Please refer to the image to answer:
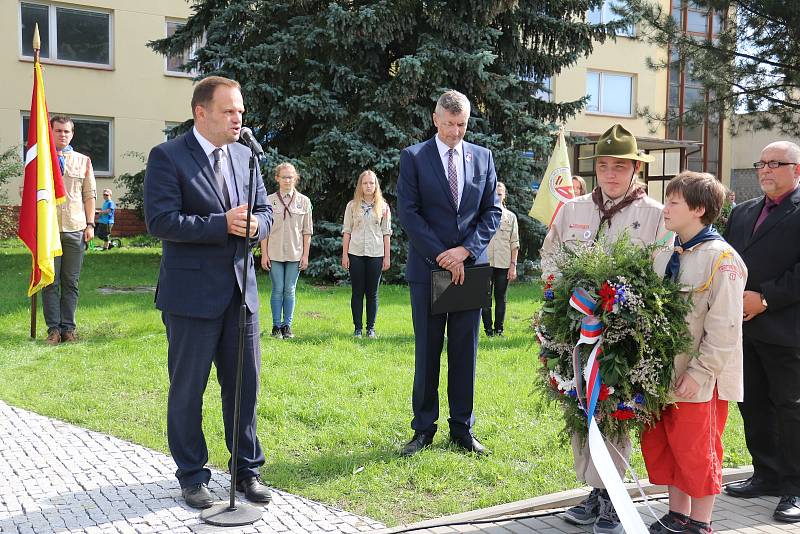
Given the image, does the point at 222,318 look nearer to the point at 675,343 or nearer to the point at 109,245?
the point at 675,343

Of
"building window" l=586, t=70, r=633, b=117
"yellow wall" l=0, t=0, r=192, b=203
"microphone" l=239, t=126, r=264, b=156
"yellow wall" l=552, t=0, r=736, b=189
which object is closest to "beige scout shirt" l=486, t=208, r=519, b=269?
"microphone" l=239, t=126, r=264, b=156

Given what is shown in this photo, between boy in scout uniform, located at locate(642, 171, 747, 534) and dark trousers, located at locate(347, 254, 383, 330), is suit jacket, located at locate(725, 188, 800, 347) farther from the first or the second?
dark trousers, located at locate(347, 254, 383, 330)

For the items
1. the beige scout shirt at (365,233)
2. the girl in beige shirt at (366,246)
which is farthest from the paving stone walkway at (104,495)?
the beige scout shirt at (365,233)

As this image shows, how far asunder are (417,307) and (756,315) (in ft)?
7.28

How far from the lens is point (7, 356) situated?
29.0ft

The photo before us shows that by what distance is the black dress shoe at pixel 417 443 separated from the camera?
561 centimetres

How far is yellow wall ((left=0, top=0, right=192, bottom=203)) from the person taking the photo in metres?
25.6

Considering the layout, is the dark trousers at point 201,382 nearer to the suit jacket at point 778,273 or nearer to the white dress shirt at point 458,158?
the white dress shirt at point 458,158

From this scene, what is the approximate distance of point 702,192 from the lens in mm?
4121

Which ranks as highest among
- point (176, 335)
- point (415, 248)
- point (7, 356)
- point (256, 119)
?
point (256, 119)

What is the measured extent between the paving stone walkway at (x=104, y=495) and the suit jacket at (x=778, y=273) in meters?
2.65

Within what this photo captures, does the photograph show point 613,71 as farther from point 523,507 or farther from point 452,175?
point 523,507

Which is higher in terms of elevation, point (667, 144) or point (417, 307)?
point (667, 144)

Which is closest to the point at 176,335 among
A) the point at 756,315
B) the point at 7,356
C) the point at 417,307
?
the point at 417,307
